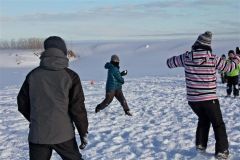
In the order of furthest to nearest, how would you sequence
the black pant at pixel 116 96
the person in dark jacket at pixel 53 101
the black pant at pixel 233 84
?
the black pant at pixel 233 84 < the black pant at pixel 116 96 < the person in dark jacket at pixel 53 101

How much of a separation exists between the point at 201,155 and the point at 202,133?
31 centimetres

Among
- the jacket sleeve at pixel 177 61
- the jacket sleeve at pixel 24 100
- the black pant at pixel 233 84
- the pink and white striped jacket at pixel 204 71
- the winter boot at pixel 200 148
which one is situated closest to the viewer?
the jacket sleeve at pixel 24 100

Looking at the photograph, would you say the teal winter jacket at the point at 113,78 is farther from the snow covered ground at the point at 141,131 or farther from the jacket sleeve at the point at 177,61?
the jacket sleeve at the point at 177,61

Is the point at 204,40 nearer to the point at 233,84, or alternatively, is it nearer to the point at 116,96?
the point at 116,96

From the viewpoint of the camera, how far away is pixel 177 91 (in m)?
16.4

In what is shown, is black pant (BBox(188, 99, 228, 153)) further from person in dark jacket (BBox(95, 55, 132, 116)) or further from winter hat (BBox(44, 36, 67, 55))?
person in dark jacket (BBox(95, 55, 132, 116))

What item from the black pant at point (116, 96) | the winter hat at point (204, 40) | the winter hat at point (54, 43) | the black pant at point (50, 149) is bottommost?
the black pant at point (116, 96)

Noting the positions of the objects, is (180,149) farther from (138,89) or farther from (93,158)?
(138,89)

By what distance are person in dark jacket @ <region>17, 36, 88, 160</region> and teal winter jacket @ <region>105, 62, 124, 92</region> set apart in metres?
6.07

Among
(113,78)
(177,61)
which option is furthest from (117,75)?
(177,61)

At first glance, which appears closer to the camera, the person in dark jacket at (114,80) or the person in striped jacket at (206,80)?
the person in striped jacket at (206,80)

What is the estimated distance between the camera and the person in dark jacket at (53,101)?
434 centimetres

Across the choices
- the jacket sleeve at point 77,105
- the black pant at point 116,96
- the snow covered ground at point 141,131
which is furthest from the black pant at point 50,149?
the black pant at point 116,96

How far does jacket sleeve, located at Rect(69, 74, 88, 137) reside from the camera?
4363 mm
